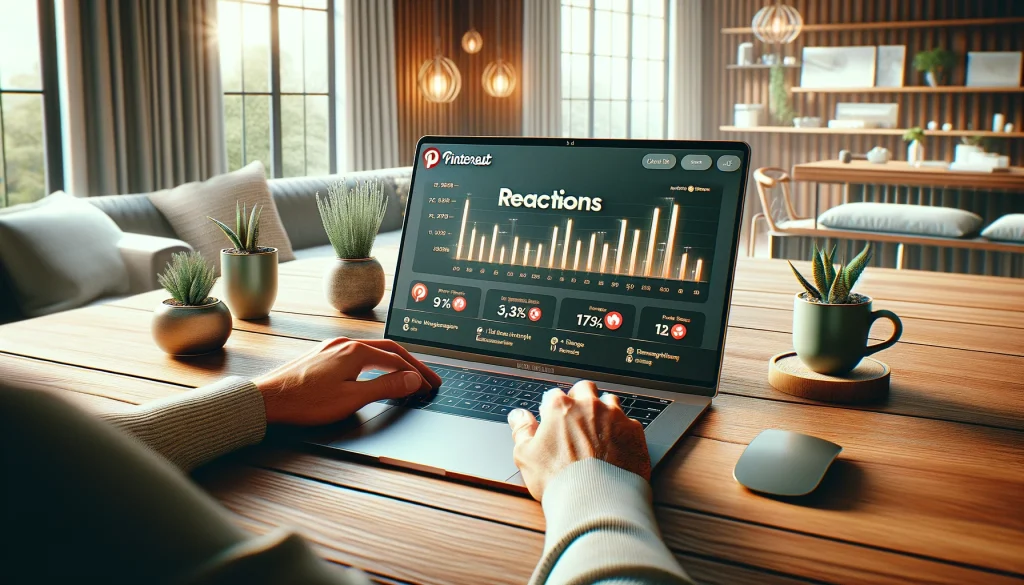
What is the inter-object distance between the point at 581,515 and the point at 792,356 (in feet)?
2.04

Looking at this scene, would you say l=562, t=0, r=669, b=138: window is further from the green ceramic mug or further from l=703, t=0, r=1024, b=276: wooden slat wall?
the green ceramic mug

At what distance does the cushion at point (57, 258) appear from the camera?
2.97 m

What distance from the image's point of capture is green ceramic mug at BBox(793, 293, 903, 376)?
3.45 feet

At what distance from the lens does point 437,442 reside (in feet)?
2.91

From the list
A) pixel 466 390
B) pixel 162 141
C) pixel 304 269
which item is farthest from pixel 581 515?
pixel 162 141

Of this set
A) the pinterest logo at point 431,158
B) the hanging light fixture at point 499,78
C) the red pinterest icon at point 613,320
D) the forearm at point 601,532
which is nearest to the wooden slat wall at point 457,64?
the hanging light fixture at point 499,78

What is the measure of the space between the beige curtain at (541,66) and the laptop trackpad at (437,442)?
6.74 metres

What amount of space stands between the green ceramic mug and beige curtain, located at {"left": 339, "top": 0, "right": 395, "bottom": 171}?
530 centimetres

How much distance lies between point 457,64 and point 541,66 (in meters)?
0.84

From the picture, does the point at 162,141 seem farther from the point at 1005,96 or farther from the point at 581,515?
the point at 1005,96

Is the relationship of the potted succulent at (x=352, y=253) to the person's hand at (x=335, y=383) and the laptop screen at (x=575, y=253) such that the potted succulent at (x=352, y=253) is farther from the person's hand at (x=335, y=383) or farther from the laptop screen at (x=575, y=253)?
the person's hand at (x=335, y=383)

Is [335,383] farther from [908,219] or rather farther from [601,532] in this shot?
[908,219]

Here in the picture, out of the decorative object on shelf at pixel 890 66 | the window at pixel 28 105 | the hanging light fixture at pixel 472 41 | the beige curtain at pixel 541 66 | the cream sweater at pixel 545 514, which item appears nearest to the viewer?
the cream sweater at pixel 545 514

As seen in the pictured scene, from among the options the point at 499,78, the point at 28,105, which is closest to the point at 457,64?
the point at 499,78
